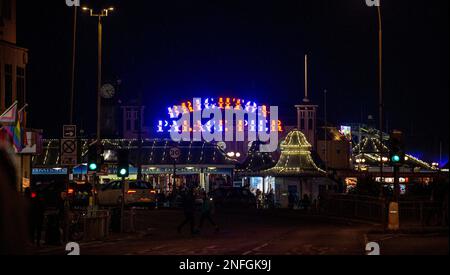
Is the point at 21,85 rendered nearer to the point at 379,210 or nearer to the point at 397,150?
the point at 379,210

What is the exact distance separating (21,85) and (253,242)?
19.2m

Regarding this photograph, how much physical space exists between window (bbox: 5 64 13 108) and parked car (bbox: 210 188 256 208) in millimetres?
23171

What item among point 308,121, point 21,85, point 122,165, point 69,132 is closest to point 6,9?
point 21,85

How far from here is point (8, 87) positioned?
4112cm

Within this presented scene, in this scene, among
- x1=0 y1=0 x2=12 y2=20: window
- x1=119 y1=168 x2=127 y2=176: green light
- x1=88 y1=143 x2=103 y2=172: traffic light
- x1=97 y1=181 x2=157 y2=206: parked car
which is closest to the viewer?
x1=88 y1=143 x2=103 y2=172: traffic light

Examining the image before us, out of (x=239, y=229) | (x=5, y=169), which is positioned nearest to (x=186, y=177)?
(x=239, y=229)

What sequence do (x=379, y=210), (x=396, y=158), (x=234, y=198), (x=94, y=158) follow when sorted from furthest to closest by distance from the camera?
(x=234, y=198) → (x=379, y=210) → (x=94, y=158) → (x=396, y=158)

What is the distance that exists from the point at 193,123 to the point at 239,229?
188ft

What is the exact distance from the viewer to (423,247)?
2373 cm

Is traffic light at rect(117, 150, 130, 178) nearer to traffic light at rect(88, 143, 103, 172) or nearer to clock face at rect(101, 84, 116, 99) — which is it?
traffic light at rect(88, 143, 103, 172)

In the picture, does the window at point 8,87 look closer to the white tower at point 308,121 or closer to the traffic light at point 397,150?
the traffic light at point 397,150

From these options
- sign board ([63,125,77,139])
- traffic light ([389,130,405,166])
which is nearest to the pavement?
traffic light ([389,130,405,166])

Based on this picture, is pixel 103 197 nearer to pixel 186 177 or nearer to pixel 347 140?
pixel 186 177

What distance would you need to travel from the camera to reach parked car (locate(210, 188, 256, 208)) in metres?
61.6
